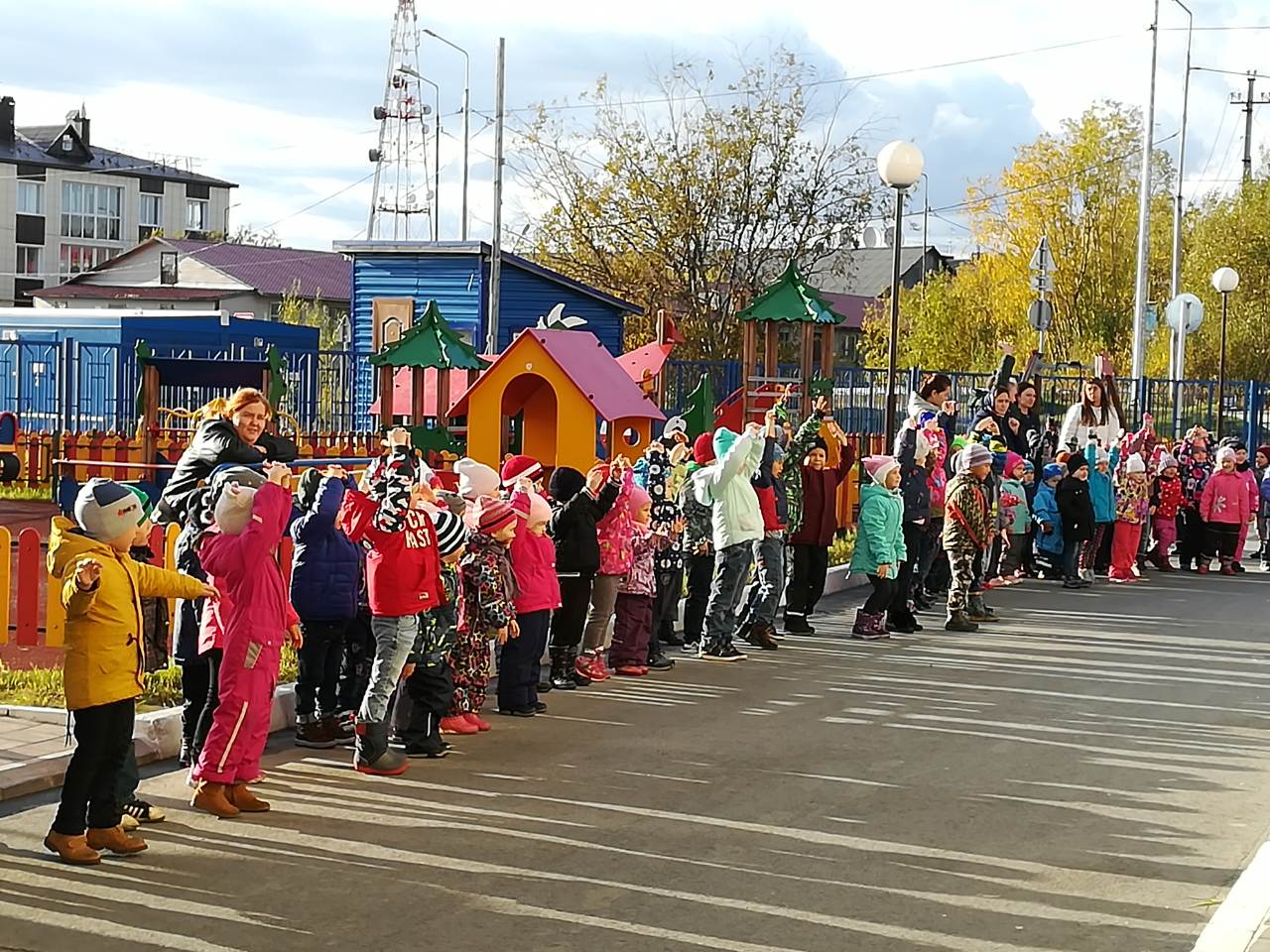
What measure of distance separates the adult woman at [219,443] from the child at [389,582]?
725mm

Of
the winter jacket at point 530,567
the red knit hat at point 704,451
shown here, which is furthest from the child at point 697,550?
the winter jacket at point 530,567

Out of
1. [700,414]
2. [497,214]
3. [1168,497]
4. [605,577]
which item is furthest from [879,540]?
[497,214]

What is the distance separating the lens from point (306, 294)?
2484 inches

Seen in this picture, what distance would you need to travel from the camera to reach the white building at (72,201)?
81812 millimetres

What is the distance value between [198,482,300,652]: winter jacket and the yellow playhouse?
21.9 ft

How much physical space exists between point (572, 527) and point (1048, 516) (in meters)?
9.13

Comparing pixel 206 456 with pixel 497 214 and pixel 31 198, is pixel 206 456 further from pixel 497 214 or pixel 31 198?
pixel 31 198

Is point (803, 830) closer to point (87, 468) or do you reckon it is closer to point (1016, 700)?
point (1016, 700)

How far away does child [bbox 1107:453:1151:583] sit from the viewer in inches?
733

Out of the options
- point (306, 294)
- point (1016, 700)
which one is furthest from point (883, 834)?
point (306, 294)

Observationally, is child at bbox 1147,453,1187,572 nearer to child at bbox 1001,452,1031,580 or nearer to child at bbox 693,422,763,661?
child at bbox 1001,452,1031,580

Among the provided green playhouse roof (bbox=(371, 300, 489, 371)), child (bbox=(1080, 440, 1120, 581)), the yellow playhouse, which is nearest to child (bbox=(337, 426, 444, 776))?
the yellow playhouse

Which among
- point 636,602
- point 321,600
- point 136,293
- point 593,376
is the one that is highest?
point 136,293

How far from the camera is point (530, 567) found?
32.2 feet
